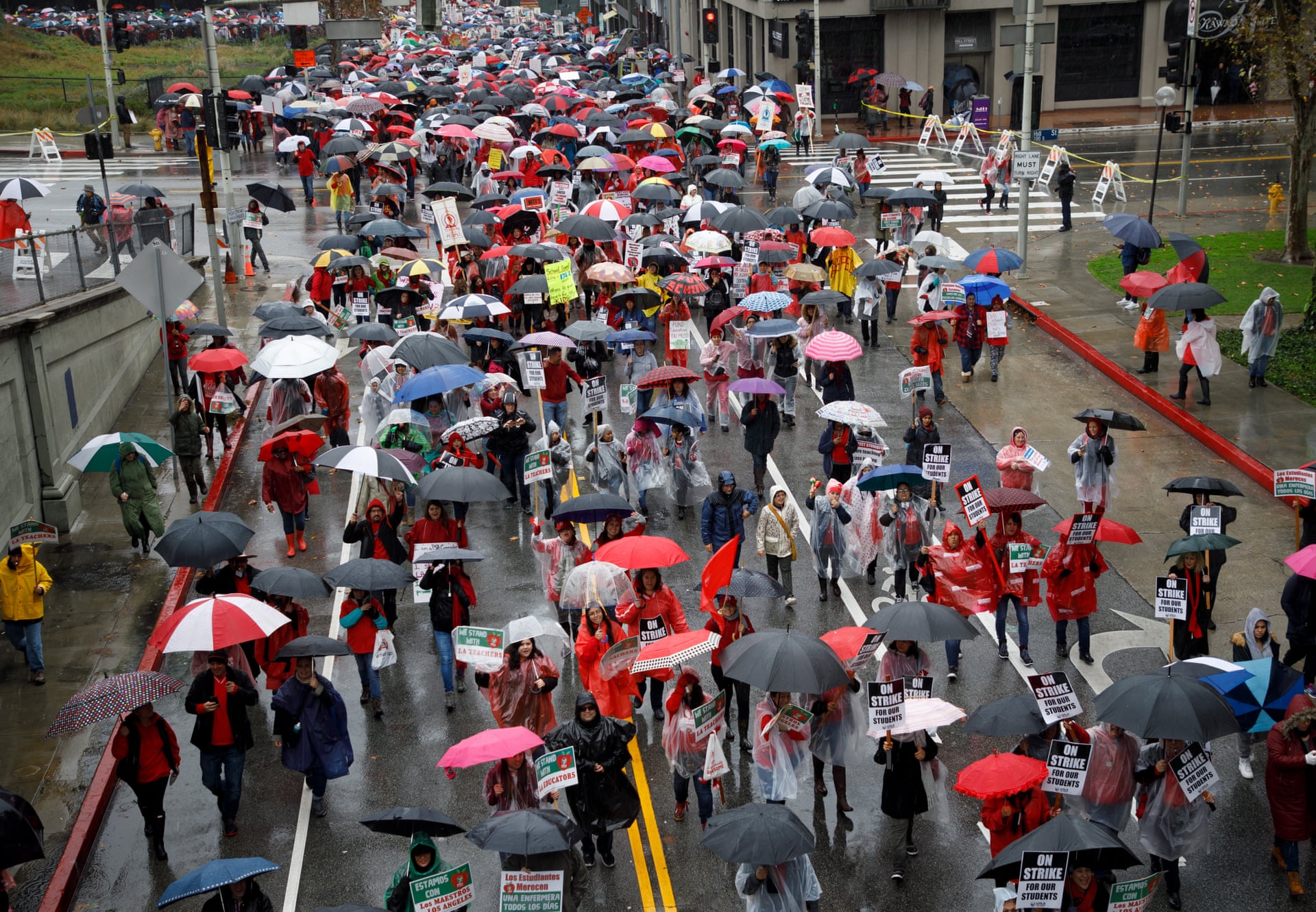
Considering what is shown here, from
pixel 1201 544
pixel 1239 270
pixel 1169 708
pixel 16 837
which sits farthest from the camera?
pixel 1239 270

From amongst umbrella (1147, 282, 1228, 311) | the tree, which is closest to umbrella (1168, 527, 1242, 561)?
umbrella (1147, 282, 1228, 311)

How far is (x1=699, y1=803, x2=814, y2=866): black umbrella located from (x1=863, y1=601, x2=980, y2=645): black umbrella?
258 centimetres

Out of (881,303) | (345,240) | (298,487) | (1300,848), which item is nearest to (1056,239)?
(881,303)

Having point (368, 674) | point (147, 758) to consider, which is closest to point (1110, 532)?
point (368, 674)

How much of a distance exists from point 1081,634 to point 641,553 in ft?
14.9

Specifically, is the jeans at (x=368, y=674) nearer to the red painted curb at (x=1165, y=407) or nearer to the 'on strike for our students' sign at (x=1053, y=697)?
the 'on strike for our students' sign at (x=1053, y=697)

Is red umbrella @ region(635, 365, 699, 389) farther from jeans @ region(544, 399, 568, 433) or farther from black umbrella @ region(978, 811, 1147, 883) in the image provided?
black umbrella @ region(978, 811, 1147, 883)

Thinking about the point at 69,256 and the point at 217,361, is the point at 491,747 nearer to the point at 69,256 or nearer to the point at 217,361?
the point at 217,361

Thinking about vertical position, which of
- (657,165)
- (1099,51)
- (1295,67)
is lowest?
(657,165)

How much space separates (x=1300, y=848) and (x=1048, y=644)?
3.67 m

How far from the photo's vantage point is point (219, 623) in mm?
10969

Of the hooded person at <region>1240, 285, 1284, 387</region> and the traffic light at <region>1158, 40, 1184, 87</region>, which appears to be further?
the traffic light at <region>1158, 40, 1184, 87</region>

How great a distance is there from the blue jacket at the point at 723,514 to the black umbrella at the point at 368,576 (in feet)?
10.9

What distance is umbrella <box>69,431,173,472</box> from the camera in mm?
15734
